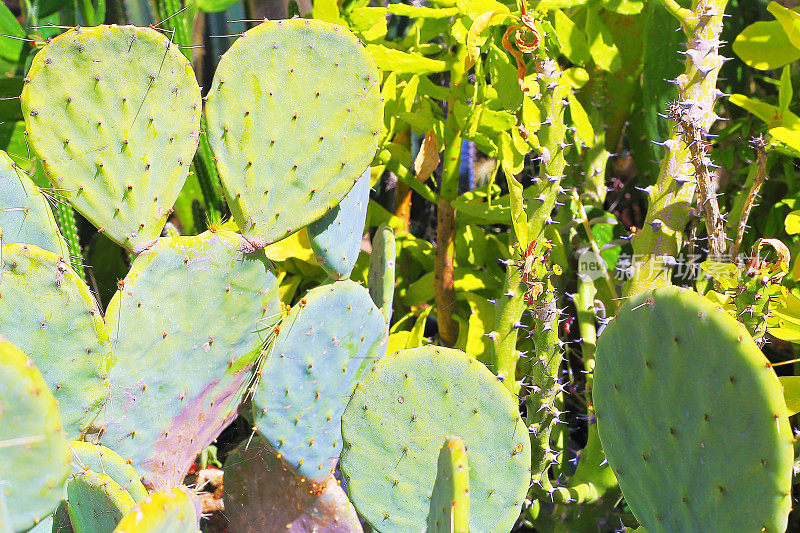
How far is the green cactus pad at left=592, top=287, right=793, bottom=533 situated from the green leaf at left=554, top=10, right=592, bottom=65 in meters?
0.59

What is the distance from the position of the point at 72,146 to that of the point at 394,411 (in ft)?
2.03

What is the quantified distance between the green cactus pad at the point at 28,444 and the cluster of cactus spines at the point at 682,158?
90cm

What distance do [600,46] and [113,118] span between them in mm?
875

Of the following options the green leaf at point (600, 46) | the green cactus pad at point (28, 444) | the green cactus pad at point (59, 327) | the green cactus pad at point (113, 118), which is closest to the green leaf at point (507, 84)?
the green leaf at point (600, 46)

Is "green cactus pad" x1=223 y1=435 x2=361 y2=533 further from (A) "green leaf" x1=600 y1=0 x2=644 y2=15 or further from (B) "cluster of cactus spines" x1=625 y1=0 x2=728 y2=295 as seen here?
(A) "green leaf" x1=600 y1=0 x2=644 y2=15

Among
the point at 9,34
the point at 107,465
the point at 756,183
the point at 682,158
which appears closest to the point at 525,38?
the point at 682,158

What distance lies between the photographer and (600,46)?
1.35m

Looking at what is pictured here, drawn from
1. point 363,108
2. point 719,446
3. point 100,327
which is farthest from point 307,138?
point 719,446

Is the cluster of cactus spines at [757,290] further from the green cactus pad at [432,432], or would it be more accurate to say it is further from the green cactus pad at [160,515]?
the green cactus pad at [160,515]

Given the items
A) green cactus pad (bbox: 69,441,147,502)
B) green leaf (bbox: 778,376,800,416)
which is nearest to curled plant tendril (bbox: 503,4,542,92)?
green leaf (bbox: 778,376,800,416)

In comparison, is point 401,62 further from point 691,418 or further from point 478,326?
point 691,418

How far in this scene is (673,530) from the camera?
95 centimetres

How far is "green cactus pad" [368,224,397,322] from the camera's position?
1.35m

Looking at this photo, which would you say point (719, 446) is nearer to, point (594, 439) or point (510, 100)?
point (594, 439)
